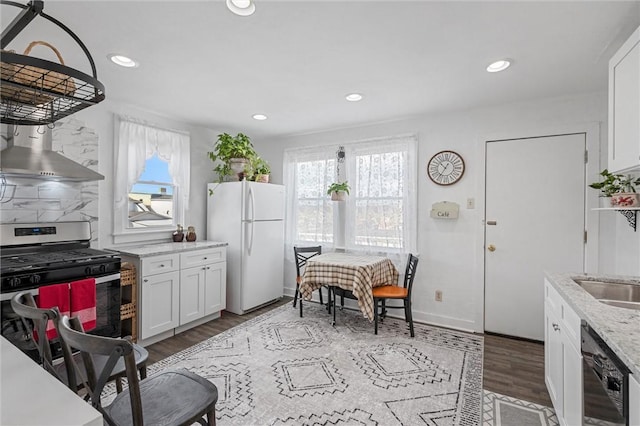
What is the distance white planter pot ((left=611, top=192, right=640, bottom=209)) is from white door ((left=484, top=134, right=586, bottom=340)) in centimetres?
90

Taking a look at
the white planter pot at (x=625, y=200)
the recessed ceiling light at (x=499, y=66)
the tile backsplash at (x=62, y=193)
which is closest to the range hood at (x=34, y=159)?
the tile backsplash at (x=62, y=193)

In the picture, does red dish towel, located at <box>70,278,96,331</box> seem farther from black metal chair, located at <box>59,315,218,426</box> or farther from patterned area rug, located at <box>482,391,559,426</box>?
patterned area rug, located at <box>482,391,559,426</box>

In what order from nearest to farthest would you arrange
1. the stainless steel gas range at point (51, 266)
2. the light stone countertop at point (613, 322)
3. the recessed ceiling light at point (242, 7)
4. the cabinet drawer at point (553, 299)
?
the light stone countertop at point (613, 322) → the recessed ceiling light at point (242, 7) → the cabinet drawer at point (553, 299) → the stainless steel gas range at point (51, 266)

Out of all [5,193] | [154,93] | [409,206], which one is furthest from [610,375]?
[5,193]

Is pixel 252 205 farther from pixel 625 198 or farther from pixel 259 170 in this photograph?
pixel 625 198

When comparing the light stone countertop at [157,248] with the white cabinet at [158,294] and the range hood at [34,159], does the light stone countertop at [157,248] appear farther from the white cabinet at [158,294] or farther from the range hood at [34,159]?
the range hood at [34,159]

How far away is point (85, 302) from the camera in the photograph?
2426mm

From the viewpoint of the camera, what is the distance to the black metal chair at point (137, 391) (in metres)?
1.10

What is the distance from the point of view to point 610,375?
1.16 meters

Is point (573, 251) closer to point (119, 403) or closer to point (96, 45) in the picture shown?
point (119, 403)

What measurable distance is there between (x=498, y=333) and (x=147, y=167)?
4.23 metres

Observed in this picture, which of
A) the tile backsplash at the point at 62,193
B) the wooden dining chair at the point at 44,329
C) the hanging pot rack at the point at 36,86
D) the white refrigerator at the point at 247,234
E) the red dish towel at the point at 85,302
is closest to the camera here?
the hanging pot rack at the point at 36,86

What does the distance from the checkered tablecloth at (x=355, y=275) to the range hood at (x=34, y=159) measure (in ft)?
7.40

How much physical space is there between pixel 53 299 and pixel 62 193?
1.08 meters
